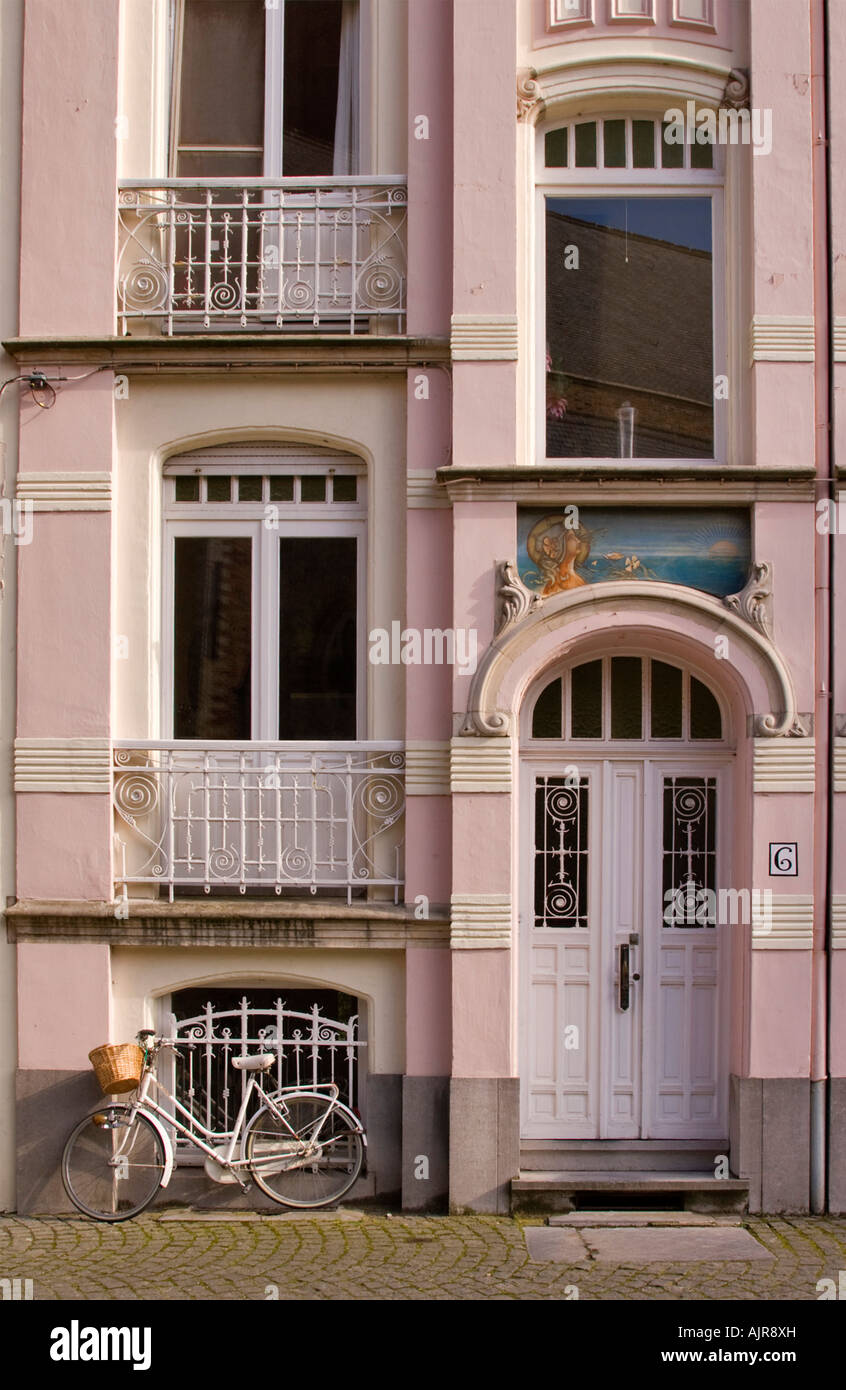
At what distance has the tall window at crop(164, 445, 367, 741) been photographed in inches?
357

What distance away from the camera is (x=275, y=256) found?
354 inches

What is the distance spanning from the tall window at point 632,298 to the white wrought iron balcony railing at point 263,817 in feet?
8.57

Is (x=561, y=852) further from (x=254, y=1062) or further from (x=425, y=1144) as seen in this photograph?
(x=254, y=1062)

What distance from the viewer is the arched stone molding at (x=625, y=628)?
8.54 metres

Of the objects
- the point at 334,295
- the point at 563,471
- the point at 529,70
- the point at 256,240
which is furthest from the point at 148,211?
the point at 563,471

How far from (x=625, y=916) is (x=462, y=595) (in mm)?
2397

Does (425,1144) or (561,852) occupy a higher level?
(561,852)

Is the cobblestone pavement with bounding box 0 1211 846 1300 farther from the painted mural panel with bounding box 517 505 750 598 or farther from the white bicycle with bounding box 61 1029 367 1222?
the painted mural panel with bounding box 517 505 750 598

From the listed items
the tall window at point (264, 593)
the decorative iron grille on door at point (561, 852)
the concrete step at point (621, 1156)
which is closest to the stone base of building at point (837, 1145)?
the concrete step at point (621, 1156)

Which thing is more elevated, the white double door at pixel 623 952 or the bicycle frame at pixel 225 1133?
the white double door at pixel 623 952

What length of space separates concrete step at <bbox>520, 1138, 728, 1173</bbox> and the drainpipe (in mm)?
725

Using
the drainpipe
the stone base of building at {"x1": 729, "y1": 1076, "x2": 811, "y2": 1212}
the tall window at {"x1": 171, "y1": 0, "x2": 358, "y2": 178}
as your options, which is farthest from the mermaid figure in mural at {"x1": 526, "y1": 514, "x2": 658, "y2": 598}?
the stone base of building at {"x1": 729, "y1": 1076, "x2": 811, "y2": 1212}

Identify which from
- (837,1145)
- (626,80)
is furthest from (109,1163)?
(626,80)

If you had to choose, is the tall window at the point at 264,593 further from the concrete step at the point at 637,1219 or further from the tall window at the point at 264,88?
the concrete step at the point at 637,1219
